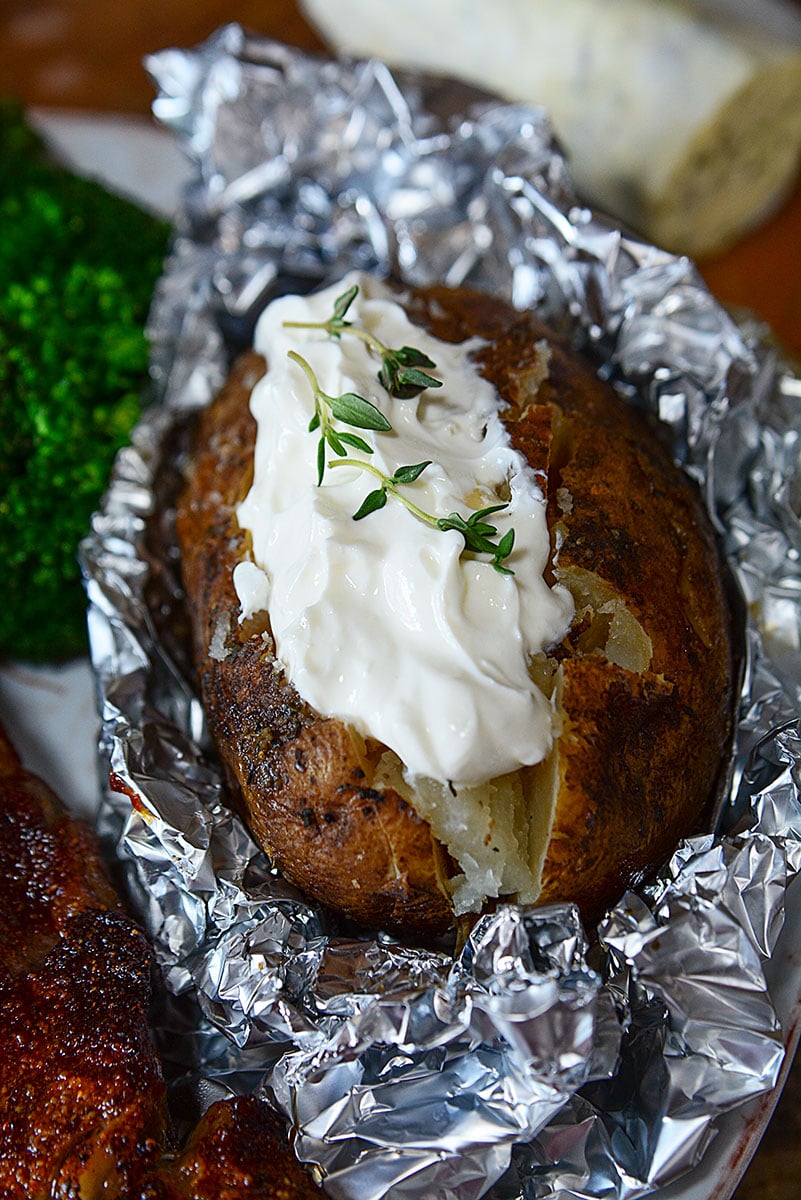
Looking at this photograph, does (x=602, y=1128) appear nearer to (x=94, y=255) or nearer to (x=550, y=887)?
(x=550, y=887)

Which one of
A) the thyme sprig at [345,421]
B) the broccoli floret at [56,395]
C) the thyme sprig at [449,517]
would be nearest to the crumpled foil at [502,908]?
the broccoli floret at [56,395]

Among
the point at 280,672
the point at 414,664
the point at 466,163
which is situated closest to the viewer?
the point at 414,664

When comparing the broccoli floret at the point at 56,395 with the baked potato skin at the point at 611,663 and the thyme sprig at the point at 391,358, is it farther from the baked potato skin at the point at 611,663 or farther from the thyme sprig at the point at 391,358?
the baked potato skin at the point at 611,663

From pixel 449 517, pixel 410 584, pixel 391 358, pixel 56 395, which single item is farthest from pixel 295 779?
pixel 56 395

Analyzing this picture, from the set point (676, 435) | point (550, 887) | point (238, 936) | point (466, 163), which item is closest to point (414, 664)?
point (550, 887)

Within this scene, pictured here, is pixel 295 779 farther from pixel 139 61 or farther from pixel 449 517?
pixel 139 61

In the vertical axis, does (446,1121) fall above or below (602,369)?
below
